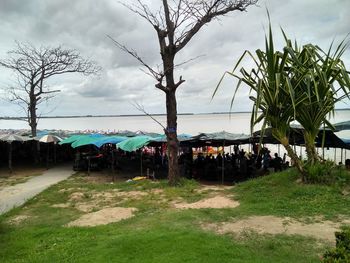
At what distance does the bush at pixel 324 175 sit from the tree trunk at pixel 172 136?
436 cm

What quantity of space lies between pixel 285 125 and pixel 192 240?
4.76m

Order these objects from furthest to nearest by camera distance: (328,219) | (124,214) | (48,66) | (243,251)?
(48,66)
(124,214)
(328,219)
(243,251)

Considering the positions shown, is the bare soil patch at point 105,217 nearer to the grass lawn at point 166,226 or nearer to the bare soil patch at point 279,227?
the grass lawn at point 166,226

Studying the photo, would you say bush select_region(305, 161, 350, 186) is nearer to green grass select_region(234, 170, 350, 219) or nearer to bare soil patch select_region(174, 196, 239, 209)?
green grass select_region(234, 170, 350, 219)

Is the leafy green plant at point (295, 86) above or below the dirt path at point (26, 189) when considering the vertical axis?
above

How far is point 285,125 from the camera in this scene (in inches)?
368

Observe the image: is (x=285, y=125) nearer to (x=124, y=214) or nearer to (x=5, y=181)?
(x=124, y=214)

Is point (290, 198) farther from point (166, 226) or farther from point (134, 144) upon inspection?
point (134, 144)

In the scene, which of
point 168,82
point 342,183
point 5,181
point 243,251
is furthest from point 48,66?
point 243,251

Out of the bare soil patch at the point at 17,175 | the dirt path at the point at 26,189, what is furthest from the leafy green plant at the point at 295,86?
the bare soil patch at the point at 17,175

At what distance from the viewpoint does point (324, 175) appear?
30.9 ft

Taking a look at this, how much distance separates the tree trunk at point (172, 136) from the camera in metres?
12.4

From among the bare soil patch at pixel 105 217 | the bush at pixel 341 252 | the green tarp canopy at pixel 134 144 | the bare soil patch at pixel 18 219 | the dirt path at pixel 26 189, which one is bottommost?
the bare soil patch at pixel 18 219

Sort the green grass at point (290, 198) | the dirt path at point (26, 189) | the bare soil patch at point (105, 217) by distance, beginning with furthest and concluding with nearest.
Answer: the dirt path at point (26, 189) < the bare soil patch at point (105, 217) < the green grass at point (290, 198)
